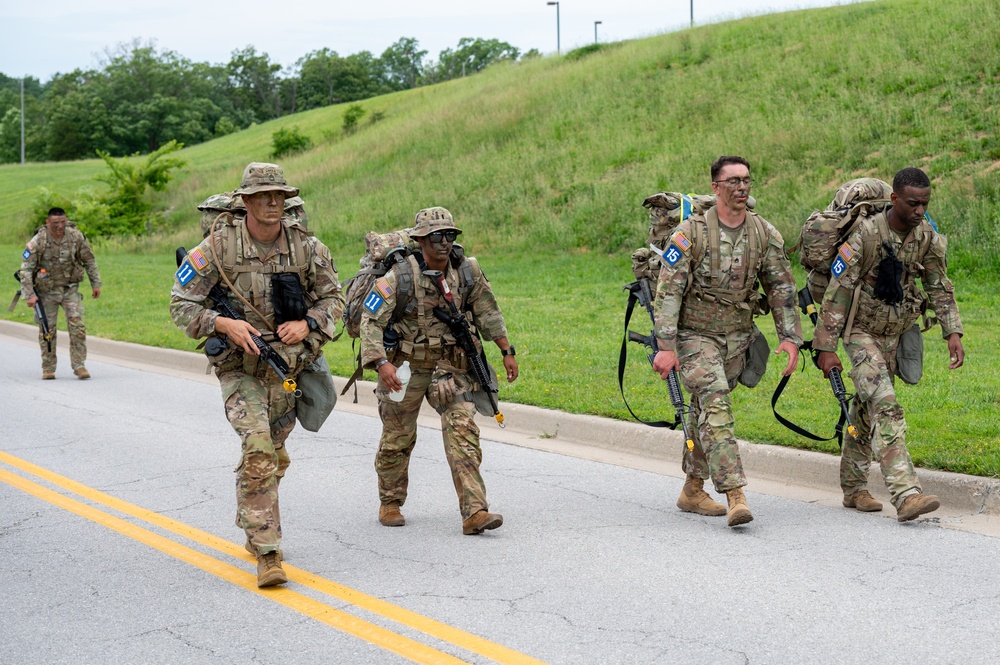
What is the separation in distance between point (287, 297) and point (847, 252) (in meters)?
3.25

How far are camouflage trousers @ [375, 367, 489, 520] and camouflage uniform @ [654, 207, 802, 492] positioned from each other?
4.05 ft

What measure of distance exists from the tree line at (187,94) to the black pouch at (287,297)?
91.4m

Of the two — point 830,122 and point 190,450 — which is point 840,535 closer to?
point 190,450

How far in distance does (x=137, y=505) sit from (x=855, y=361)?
461 cm


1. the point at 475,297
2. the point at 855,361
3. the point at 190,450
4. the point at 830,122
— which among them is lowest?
the point at 190,450

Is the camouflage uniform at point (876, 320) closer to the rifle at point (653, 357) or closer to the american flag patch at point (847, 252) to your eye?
the american flag patch at point (847, 252)

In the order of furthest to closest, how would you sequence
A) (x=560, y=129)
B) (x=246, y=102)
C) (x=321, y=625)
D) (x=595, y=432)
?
(x=246, y=102) → (x=560, y=129) → (x=595, y=432) → (x=321, y=625)

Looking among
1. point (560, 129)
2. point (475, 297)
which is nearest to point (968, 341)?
point (475, 297)

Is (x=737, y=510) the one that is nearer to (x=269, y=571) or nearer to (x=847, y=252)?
(x=847, y=252)

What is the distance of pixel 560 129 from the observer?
3328 cm

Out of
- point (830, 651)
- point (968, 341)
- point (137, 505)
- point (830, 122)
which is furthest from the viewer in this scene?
point (830, 122)

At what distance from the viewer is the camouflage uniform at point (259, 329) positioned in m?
5.80

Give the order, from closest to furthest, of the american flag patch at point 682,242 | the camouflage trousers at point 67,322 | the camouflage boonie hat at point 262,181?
the camouflage boonie hat at point 262,181
the american flag patch at point 682,242
the camouflage trousers at point 67,322

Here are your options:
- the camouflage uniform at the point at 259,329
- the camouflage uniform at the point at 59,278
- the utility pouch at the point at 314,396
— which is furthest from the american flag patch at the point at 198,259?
the camouflage uniform at the point at 59,278
